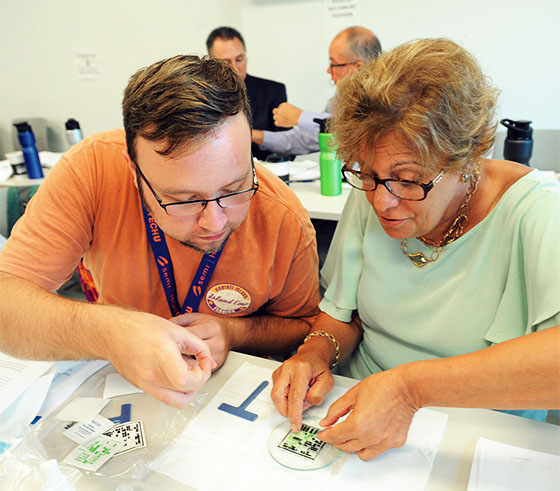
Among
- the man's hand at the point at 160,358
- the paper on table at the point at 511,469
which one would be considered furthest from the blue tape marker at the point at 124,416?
the paper on table at the point at 511,469

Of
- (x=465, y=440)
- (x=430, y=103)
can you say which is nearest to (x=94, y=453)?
(x=465, y=440)

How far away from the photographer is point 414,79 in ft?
2.92

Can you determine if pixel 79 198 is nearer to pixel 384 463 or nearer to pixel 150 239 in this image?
pixel 150 239

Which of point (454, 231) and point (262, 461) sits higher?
point (454, 231)

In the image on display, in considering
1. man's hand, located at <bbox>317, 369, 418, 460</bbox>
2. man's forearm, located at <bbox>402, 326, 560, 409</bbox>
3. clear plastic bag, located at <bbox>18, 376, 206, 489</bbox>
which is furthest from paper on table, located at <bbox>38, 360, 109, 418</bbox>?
man's forearm, located at <bbox>402, 326, 560, 409</bbox>

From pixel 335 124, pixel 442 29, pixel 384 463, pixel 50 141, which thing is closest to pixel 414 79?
pixel 335 124

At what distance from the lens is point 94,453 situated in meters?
0.86

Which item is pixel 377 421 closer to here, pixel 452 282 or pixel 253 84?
pixel 452 282

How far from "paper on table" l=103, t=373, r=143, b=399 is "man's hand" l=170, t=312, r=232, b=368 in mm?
168

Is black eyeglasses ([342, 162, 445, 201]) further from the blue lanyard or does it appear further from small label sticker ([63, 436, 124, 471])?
small label sticker ([63, 436, 124, 471])

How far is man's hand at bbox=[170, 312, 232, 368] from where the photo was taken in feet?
3.58

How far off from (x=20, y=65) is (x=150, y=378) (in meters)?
4.81

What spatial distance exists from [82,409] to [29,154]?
272 centimetres

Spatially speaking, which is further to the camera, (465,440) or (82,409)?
(82,409)
